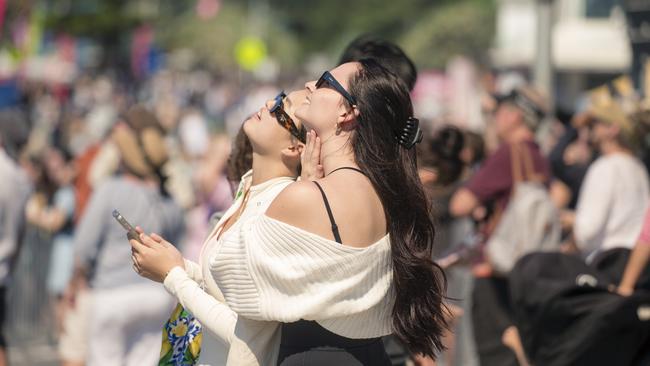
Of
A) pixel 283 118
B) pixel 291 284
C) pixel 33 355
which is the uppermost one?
pixel 283 118

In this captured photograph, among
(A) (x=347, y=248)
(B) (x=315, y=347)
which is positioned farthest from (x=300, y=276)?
(B) (x=315, y=347)

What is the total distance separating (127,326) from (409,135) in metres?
3.80

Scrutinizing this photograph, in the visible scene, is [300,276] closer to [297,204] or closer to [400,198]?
[297,204]

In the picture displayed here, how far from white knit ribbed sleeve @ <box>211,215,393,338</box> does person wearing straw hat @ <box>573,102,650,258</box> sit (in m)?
3.96

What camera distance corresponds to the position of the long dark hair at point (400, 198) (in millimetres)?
3975

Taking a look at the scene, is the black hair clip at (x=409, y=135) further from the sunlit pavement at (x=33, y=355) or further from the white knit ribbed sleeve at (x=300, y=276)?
the sunlit pavement at (x=33, y=355)

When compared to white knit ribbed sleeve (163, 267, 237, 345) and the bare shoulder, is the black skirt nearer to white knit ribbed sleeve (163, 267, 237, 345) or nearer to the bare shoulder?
white knit ribbed sleeve (163, 267, 237, 345)

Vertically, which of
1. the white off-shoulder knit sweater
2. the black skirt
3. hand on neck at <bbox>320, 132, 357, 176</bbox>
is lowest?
the black skirt

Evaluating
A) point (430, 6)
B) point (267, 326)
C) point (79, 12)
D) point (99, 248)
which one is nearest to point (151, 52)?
point (79, 12)

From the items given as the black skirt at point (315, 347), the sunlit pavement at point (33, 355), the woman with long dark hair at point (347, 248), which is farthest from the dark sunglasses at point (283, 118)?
the sunlit pavement at point (33, 355)

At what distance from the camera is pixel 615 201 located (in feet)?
25.2

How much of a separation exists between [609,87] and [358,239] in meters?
6.14

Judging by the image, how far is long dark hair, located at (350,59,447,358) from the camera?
3.97 metres

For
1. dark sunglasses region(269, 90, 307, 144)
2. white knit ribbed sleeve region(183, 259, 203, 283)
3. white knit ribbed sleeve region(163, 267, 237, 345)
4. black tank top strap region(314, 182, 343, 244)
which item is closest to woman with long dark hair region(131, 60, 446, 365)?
black tank top strap region(314, 182, 343, 244)
